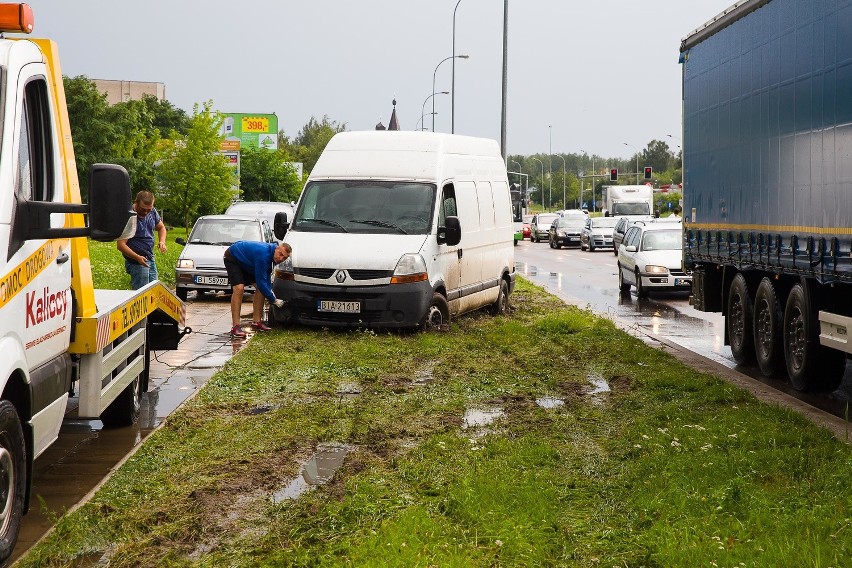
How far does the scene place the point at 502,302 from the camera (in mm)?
19609

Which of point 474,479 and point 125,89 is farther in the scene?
point 125,89

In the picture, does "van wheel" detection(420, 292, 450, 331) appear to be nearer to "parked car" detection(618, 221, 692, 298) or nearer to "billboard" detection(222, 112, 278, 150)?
"parked car" detection(618, 221, 692, 298)

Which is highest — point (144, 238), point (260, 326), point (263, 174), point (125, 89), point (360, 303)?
point (125, 89)

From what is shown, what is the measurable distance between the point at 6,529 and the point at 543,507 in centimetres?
260

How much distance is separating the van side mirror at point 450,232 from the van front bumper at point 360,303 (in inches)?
33.6

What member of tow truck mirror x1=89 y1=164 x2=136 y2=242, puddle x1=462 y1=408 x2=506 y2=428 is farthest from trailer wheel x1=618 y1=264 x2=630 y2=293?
tow truck mirror x1=89 y1=164 x2=136 y2=242

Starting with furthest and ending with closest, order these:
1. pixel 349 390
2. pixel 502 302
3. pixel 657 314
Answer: pixel 657 314 → pixel 502 302 → pixel 349 390

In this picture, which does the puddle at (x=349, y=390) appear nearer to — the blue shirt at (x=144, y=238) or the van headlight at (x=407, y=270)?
the van headlight at (x=407, y=270)

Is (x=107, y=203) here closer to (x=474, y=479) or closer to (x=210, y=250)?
(x=474, y=479)

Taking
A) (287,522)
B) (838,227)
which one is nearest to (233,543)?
(287,522)

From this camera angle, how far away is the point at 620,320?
782 inches

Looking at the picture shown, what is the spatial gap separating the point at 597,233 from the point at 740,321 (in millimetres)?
40792

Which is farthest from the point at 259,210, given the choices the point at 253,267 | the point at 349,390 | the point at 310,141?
the point at 310,141

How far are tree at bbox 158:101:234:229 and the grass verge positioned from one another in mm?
28411
